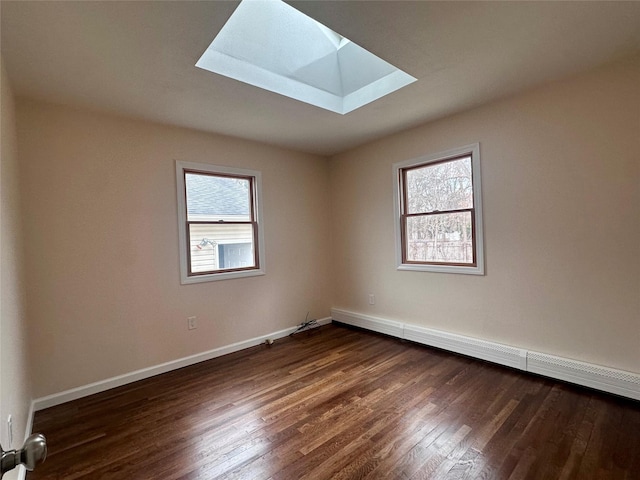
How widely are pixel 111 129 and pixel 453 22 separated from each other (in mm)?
2898

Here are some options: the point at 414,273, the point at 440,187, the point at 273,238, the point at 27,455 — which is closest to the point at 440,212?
the point at 440,187

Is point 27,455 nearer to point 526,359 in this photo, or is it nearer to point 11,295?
point 11,295

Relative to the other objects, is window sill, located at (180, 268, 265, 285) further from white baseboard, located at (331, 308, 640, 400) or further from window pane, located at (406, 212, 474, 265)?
window pane, located at (406, 212, 474, 265)

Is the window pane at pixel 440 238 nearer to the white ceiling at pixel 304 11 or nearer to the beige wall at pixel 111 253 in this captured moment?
the white ceiling at pixel 304 11

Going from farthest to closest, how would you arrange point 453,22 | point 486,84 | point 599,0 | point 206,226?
point 206,226 → point 486,84 → point 453,22 → point 599,0

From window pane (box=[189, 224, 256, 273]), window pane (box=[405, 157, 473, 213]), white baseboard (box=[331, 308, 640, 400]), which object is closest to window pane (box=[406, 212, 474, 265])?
window pane (box=[405, 157, 473, 213])

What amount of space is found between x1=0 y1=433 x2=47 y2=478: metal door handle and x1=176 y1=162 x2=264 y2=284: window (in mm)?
2534

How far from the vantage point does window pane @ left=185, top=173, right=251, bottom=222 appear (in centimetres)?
333

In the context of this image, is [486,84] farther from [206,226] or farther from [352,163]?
[206,226]

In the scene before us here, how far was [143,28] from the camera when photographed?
1753mm

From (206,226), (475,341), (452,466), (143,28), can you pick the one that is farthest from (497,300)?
(143,28)

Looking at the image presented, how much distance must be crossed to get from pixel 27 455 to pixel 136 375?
2.50 m

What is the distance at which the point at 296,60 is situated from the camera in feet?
8.44

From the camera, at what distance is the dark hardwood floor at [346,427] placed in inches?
68.0
